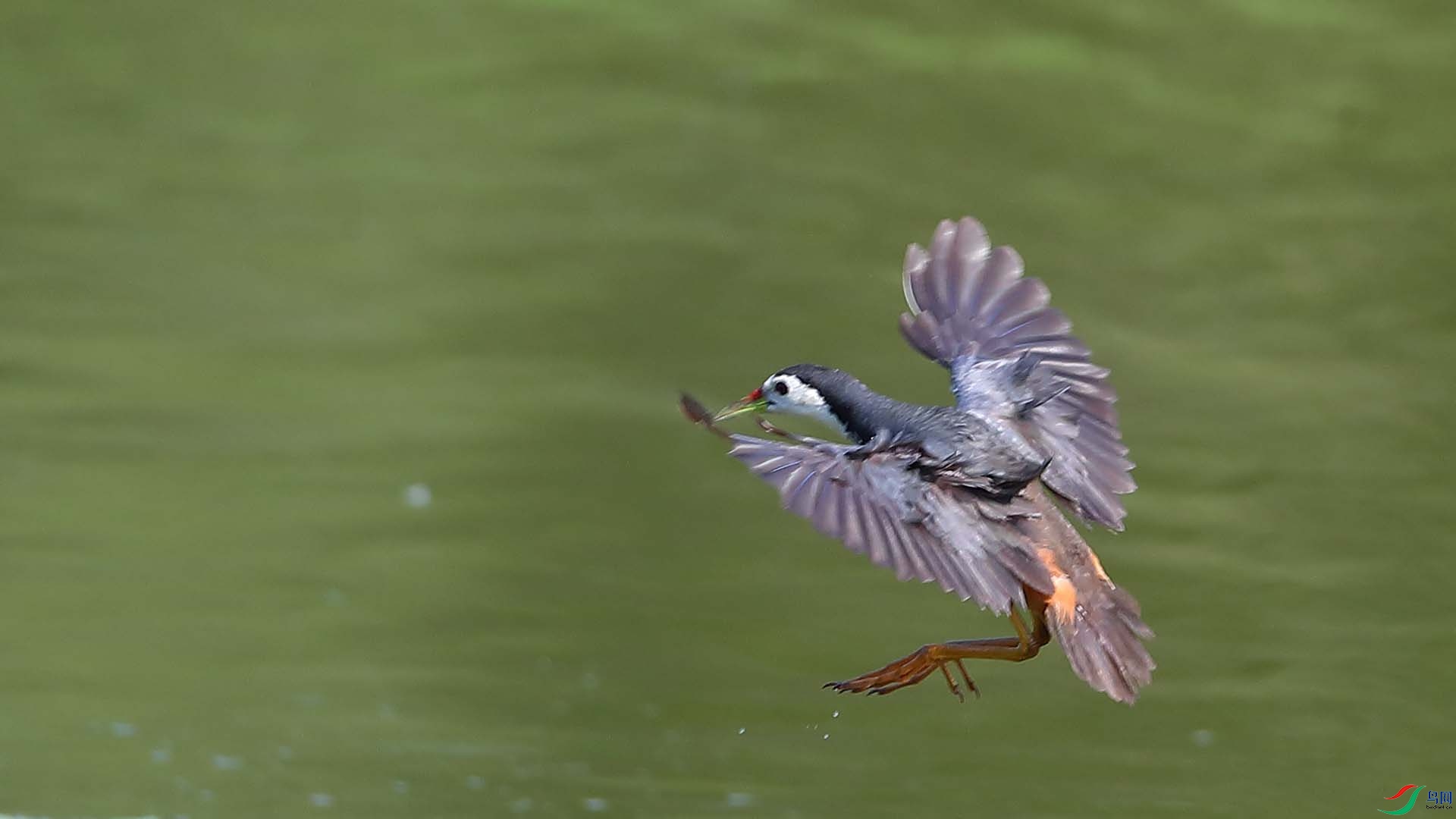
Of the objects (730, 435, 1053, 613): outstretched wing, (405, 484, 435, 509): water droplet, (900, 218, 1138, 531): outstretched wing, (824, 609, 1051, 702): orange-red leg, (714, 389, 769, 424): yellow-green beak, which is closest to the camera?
(730, 435, 1053, 613): outstretched wing

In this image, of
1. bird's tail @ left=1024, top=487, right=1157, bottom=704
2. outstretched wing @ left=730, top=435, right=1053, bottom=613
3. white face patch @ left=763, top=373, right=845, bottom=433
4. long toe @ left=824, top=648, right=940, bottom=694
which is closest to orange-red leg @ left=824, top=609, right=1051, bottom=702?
long toe @ left=824, top=648, right=940, bottom=694

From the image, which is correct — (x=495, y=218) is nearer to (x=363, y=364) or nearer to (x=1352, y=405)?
(x=363, y=364)

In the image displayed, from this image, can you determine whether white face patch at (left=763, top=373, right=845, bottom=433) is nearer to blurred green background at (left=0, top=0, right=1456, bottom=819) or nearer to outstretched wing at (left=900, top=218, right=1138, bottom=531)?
outstretched wing at (left=900, top=218, right=1138, bottom=531)

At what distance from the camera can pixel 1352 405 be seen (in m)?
8.73

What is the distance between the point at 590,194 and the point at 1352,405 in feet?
10.6

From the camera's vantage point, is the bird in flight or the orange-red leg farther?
the orange-red leg

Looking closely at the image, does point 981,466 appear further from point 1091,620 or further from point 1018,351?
point 1018,351

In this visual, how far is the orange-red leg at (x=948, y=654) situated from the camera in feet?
17.2

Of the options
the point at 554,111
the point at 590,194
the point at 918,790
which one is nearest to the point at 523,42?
the point at 554,111

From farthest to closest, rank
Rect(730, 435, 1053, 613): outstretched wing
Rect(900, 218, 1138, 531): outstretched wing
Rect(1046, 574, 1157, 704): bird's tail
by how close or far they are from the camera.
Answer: Rect(900, 218, 1138, 531): outstretched wing
Rect(1046, 574, 1157, 704): bird's tail
Rect(730, 435, 1053, 613): outstretched wing

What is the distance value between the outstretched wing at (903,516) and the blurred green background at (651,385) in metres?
1.49

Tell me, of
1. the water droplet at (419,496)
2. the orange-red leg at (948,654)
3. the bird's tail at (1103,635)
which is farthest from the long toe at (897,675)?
the water droplet at (419,496)

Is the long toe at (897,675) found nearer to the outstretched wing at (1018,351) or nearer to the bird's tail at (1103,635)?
the bird's tail at (1103,635)

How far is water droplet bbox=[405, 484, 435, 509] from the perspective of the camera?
757cm
